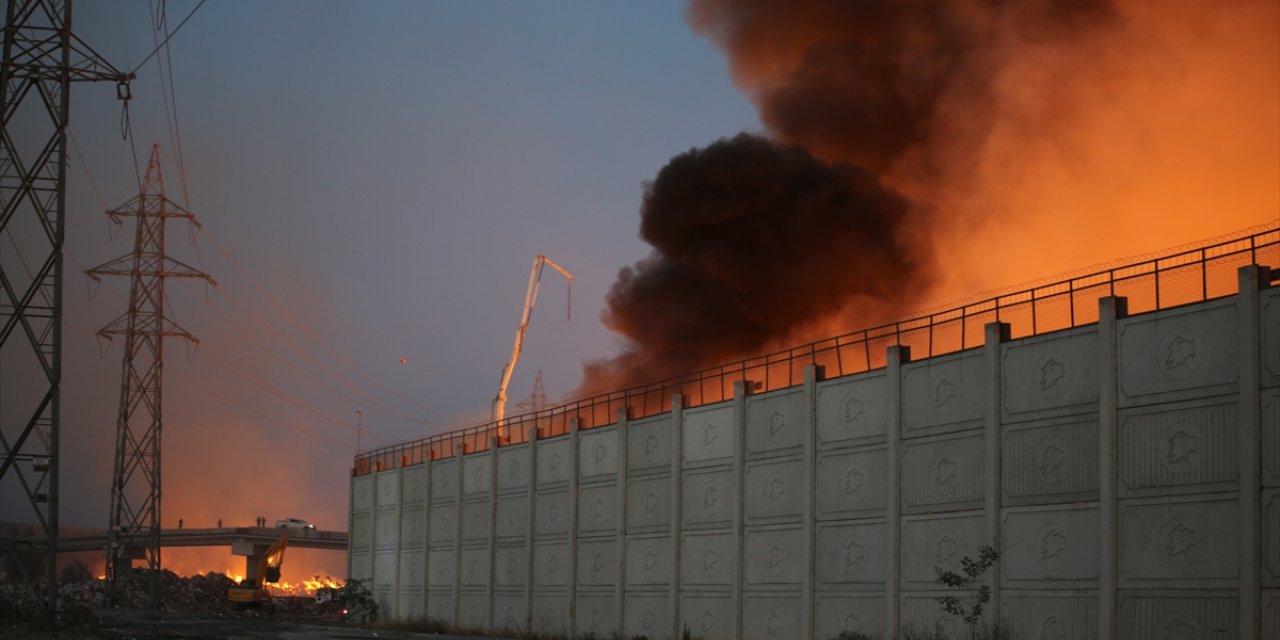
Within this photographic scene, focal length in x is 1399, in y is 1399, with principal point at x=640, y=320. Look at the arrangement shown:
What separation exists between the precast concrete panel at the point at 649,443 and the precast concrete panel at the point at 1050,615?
15.4 metres

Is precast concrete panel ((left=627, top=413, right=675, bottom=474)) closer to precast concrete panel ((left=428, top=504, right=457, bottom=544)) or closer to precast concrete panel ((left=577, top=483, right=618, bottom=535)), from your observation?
precast concrete panel ((left=577, top=483, right=618, bottom=535))

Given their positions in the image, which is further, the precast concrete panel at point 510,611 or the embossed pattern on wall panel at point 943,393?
the precast concrete panel at point 510,611

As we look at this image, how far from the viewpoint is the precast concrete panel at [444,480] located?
192 ft

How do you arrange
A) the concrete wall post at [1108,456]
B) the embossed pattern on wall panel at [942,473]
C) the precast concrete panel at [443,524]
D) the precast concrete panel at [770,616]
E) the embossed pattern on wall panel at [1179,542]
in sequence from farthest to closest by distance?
the precast concrete panel at [443,524], the precast concrete panel at [770,616], the embossed pattern on wall panel at [942,473], the concrete wall post at [1108,456], the embossed pattern on wall panel at [1179,542]

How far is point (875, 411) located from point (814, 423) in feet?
8.29

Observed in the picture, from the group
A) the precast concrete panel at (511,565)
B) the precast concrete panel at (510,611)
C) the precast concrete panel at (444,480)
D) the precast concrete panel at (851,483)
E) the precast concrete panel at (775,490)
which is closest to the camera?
the precast concrete panel at (851,483)

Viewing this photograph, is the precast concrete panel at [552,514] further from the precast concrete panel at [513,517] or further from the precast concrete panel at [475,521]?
the precast concrete panel at [475,521]

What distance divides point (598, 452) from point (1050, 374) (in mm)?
21038

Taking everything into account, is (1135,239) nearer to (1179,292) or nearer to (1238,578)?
(1179,292)

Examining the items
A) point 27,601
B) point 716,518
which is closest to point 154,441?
point 27,601

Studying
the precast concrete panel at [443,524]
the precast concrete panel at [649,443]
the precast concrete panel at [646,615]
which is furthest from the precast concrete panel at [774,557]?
the precast concrete panel at [443,524]

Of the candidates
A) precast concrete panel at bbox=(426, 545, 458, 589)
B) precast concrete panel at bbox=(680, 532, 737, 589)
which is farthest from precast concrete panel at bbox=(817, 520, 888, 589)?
precast concrete panel at bbox=(426, 545, 458, 589)

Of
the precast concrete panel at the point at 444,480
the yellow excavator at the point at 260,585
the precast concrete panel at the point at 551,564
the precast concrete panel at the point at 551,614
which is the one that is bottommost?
the yellow excavator at the point at 260,585

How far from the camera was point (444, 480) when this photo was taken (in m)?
59.3
